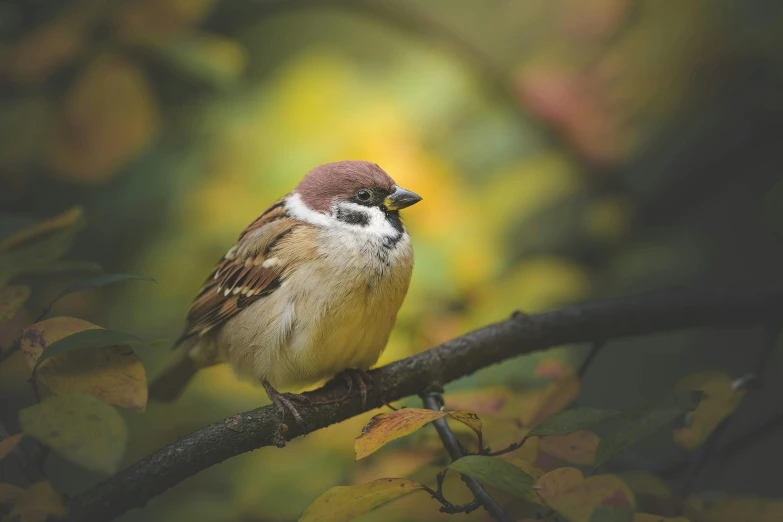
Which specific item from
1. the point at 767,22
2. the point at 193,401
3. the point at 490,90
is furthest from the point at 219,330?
the point at 767,22

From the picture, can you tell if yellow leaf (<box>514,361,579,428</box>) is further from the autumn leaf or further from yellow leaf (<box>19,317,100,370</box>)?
yellow leaf (<box>19,317,100,370</box>)

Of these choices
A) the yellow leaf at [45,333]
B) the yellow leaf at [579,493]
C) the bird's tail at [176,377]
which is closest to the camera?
the yellow leaf at [579,493]

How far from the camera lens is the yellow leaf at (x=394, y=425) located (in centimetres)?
96

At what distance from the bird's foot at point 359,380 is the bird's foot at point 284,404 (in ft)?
0.36

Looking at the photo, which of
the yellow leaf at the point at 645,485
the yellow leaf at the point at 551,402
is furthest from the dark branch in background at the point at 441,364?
the yellow leaf at the point at 645,485

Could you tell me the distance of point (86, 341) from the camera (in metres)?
0.93

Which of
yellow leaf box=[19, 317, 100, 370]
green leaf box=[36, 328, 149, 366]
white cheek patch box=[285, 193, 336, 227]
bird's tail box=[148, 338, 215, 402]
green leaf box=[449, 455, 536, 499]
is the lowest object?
bird's tail box=[148, 338, 215, 402]

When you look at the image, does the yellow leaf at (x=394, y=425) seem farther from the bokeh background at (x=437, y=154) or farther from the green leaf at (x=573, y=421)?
the bokeh background at (x=437, y=154)

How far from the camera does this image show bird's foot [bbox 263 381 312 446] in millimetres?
1309

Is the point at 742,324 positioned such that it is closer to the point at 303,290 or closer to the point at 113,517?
the point at 303,290

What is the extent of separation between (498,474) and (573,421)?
0.19 m

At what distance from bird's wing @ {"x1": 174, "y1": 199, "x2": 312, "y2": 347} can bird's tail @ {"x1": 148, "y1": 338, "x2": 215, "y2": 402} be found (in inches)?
4.4

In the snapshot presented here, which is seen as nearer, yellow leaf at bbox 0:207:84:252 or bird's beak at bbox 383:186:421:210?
yellow leaf at bbox 0:207:84:252

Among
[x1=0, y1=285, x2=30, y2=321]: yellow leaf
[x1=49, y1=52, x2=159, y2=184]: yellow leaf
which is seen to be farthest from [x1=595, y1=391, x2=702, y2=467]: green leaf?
[x1=49, y1=52, x2=159, y2=184]: yellow leaf
